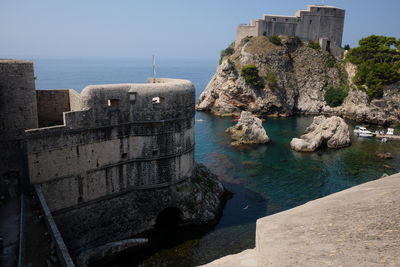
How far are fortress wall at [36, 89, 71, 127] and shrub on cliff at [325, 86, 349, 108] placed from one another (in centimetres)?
6107

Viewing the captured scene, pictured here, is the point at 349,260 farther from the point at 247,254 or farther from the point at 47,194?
the point at 47,194

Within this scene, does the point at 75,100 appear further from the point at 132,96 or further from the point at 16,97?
the point at 16,97

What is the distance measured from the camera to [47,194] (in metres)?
18.0

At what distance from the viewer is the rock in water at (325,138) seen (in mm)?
44562

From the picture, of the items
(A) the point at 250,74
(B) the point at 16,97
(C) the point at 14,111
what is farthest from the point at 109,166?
(A) the point at 250,74

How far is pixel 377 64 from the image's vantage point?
63562 millimetres

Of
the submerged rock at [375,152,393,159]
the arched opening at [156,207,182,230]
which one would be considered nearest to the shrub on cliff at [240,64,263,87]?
the submerged rock at [375,152,393,159]

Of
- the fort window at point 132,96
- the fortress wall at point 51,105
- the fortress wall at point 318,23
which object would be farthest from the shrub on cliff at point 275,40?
the fort window at point 132,96

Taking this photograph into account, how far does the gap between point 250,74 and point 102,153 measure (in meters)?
53.2

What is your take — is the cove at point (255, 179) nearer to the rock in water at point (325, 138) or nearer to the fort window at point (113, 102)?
the rock in water at point (325, 138)

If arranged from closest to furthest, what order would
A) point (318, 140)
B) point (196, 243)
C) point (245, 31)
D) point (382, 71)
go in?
point (196, 243)
point (318, 140)
point (382, 71)
point (245, 31)

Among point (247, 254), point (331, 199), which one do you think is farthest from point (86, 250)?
point (331, 199)

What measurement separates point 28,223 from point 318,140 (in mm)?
38037

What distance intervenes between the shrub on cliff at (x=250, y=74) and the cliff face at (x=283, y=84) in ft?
2.21
